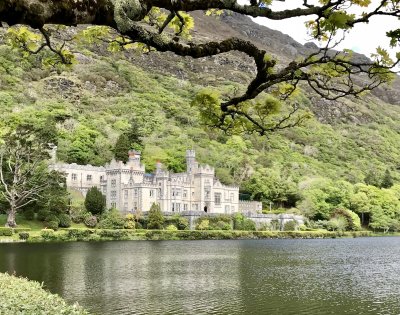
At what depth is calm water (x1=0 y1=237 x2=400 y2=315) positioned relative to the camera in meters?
22.6

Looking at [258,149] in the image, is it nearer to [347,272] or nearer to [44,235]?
[44,235]

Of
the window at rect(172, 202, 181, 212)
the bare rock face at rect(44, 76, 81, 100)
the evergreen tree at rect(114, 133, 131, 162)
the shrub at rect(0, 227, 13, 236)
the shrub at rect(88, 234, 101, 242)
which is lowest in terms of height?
the shrub at rect(88, 234, 101, 242)

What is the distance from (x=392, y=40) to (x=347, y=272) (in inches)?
1249

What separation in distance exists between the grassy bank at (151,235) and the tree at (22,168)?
6292mm

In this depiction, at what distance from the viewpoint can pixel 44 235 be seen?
194 feet

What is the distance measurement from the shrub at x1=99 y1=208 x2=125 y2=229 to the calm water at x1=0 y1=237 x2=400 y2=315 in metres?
26.0

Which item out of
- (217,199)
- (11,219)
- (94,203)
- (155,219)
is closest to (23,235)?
(11,219)

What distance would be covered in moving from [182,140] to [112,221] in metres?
57.8

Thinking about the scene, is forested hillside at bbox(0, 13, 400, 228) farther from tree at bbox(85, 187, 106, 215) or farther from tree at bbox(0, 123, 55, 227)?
tree at bbox(85, 187, 106, 215)

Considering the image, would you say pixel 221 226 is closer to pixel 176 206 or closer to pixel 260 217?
pixel 176 206

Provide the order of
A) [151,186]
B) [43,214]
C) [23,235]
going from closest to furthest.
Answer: [23,235], [43,214], [151,186]

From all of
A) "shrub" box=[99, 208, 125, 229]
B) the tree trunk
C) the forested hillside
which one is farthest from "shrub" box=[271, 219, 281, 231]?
the tree trunk

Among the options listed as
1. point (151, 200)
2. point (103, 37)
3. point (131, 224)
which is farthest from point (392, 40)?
point (151, 200)

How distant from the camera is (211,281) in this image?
29578mm
